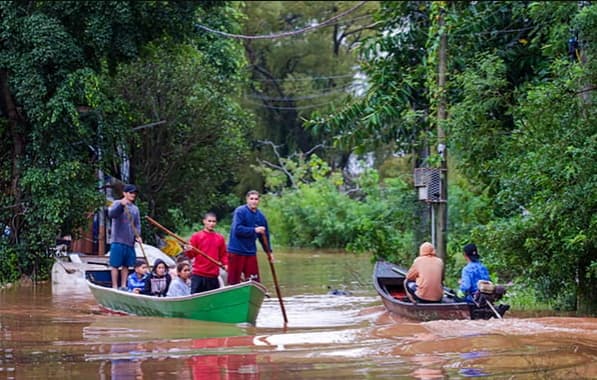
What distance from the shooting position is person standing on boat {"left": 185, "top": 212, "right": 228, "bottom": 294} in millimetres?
15188

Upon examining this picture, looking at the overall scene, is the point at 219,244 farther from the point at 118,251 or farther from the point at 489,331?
the point at 489,331

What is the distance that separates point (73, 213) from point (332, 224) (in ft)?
62.1

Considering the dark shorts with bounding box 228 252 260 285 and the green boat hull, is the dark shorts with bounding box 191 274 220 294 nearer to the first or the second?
the dark shorts with bounding box 228 252 260 285

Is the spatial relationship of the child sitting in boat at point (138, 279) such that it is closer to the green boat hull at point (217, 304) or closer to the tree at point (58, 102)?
the green boat hull at point (217, 304)

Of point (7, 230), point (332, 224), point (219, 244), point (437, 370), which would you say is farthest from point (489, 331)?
point (332, 224)

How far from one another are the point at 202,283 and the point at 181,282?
0.82m

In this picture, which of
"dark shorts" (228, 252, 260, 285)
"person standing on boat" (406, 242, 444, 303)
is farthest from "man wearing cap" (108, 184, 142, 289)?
"person standing on boat" (406, 242, 444, 303)

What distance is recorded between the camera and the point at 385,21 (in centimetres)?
2312

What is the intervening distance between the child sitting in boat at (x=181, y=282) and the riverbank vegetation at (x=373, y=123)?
184 inches

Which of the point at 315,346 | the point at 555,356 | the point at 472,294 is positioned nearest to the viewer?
the point at 555,356

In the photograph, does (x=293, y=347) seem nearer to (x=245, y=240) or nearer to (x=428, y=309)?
(x=428, y=309)

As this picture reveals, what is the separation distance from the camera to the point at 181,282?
16.0 m

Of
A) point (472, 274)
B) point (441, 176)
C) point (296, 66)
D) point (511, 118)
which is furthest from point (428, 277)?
point (296, 66)

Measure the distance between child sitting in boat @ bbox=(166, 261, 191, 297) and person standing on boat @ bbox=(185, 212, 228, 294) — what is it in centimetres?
53
